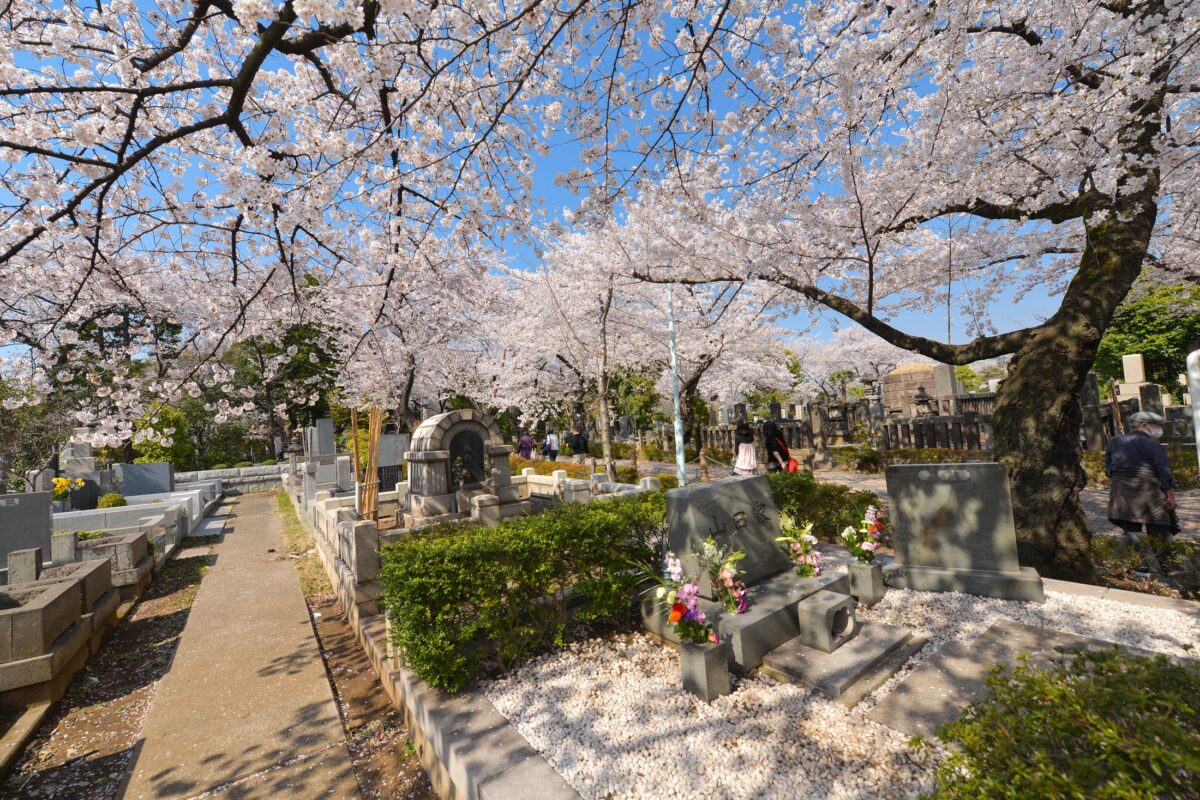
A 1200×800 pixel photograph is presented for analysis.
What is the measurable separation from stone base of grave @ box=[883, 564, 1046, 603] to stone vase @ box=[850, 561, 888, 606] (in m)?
0.46

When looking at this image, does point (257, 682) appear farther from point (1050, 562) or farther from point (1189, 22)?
point (1189, 22)

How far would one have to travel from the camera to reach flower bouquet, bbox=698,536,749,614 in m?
4.15

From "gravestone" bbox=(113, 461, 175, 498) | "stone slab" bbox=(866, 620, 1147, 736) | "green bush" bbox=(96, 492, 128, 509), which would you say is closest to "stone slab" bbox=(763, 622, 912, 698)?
"stone slab" bbox=(866, 620, 1147, 736)

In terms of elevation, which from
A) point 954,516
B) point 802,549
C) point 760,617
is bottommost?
point 760,617

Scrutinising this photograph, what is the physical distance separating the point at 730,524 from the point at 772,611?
88 centimetres

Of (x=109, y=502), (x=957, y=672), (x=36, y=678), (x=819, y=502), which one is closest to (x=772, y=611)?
(x=957, y=672)

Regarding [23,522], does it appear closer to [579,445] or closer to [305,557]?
[305,557]

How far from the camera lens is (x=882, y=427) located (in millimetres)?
16062

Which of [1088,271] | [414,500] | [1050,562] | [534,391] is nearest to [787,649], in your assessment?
[1050,562]

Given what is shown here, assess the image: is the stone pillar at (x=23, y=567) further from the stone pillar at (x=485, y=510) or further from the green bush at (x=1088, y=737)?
the green bush at (x=1088, y=737)


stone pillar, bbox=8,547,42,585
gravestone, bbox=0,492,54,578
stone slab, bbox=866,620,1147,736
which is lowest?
stone slab, bbox=866,620,1147,736

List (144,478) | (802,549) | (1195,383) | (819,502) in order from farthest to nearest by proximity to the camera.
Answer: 1. (144,478)
2. (819,502)
3. (802,549)
4. (1195,383)

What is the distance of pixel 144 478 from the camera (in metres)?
16.2

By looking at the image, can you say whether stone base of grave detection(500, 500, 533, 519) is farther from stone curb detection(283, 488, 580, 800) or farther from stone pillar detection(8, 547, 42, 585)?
stone pillar detection(8, 547, 42, 585)
